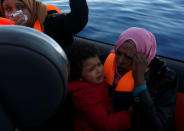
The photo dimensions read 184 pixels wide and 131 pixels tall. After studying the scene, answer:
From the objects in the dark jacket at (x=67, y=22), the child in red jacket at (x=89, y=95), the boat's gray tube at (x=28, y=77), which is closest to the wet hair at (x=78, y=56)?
the child in red jacket at (x=89, y=95)

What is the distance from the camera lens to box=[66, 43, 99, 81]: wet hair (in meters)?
1.16

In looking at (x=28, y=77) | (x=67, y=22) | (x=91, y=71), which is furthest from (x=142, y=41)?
(x=28, y=77)

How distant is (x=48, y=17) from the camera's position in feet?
5.71

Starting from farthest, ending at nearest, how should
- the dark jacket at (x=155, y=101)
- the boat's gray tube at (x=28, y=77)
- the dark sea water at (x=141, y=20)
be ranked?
1. the dark sea water at (x=141, y=20)
2. the dark jacket at (x=155, y=101)
3. the boat's gray tube at (x=28, y=77)

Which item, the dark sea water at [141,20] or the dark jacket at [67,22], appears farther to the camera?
the dark sea water at [141,20]

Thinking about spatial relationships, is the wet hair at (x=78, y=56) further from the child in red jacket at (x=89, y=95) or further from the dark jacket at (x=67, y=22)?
the dark jacket at (x=67, y=22)

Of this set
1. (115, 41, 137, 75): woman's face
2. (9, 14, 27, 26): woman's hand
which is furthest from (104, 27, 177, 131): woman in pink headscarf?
(9, 14, 27, 26): woman's hand

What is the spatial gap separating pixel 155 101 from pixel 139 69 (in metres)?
0.26

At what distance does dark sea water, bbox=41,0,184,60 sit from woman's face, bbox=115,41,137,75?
78 centimetres

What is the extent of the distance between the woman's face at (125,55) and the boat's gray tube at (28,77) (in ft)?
2.52

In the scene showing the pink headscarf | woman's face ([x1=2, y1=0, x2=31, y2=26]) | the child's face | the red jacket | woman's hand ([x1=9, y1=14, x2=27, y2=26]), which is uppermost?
woman's face ([x1=2, y1=0, x2=31, y2=26])

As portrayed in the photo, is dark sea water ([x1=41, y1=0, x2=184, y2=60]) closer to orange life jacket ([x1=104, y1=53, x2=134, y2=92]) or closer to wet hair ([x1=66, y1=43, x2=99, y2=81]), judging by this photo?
orange life jacket ([x1=104, y1=53, x2=134, y2=92])

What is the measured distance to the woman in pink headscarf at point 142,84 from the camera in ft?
3.56

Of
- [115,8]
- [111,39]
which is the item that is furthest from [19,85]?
[115,8]
